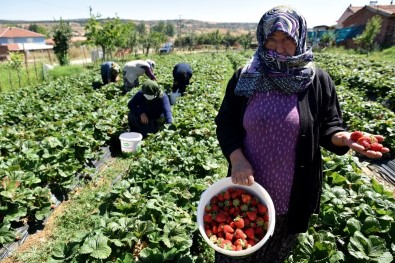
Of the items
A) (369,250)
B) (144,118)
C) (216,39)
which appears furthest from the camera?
(216,39)

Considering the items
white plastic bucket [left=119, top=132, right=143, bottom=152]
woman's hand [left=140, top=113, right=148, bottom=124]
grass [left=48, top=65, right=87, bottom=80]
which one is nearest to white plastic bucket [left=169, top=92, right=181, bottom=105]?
woman's hand [left=140, top=113, right=148, bottom=124]

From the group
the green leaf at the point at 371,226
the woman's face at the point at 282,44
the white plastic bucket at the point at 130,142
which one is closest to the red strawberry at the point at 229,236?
the woman's face at the point at 282,44

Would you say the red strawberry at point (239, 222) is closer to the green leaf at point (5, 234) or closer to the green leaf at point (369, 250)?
the green leaf at point (369, 250)

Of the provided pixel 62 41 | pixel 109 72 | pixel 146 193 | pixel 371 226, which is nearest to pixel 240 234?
pixel 371 226

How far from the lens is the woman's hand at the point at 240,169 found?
5.82 ft

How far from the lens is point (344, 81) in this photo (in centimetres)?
1066

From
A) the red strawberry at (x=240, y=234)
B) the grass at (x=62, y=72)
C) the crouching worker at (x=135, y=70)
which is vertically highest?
the red strawberry at (x=240, y=234)

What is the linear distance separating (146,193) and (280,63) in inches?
78.5

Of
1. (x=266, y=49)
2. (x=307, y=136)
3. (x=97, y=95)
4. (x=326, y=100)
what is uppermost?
(x=266, y=49)

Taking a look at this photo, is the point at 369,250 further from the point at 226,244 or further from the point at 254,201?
the point at 226,244

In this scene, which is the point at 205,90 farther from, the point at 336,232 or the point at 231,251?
the point at 231,251

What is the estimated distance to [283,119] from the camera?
1725 mm

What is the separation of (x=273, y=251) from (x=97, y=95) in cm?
760

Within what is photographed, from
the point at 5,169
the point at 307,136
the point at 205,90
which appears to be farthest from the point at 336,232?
the point at 205,90
